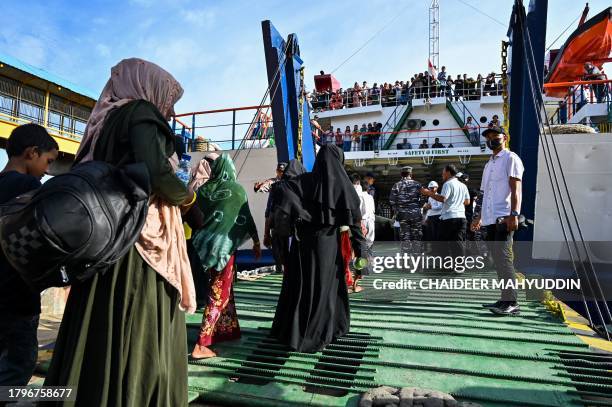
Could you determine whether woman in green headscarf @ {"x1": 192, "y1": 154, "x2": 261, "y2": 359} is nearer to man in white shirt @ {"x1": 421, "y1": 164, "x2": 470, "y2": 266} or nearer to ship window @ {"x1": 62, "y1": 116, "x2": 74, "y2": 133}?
man in white shirt @ {"x1": 421, "y1": 164, "x2": 470, "y2": 266}

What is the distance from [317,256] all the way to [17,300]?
1.89 metres

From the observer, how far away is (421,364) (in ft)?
8.59

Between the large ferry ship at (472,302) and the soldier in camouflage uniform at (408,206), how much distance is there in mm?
819

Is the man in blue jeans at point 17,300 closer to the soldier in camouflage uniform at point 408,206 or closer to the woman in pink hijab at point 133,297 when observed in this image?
the woman in pink hijab at point 133,297

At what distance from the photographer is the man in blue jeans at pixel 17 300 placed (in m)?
1.67

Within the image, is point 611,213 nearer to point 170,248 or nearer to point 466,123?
point 170,248

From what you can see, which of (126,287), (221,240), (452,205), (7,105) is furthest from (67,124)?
(126,287)

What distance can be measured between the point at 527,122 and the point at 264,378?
5.53 metres

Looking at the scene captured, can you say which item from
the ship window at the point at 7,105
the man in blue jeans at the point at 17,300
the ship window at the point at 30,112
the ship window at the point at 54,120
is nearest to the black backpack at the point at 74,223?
the man in blue jeans at the point at 17,300

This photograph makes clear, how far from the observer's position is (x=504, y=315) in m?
3.80

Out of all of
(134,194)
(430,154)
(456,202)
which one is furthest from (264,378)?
(430,154)

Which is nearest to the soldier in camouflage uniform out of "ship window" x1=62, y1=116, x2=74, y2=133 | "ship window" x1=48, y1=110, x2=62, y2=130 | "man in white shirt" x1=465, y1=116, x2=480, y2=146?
"man in white shirt" x1=465, y1=116, x2=480, y2=146

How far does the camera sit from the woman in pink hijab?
4.75 ft

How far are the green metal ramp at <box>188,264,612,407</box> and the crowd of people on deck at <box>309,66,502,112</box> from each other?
1473cm
